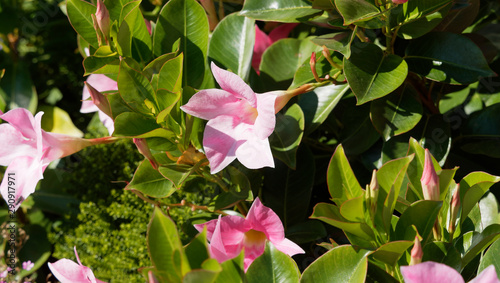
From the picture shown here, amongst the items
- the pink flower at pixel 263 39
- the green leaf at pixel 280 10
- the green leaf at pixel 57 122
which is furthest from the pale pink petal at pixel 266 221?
the green leaf at pixel 57 122

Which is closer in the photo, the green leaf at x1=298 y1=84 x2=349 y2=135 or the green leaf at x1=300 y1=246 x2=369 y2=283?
the green leaf at x1=300 y1=246 x2=369 y2=283

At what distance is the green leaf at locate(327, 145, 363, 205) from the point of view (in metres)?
0.87

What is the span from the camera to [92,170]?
5.41ft

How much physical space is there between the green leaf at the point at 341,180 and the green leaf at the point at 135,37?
0.47m

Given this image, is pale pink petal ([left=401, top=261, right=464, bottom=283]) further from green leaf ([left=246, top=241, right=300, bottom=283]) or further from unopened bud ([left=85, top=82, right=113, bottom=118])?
unopened bud ([left=85, top=82, right=113, bottom=118])

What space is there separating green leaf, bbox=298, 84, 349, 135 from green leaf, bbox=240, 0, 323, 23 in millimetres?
170

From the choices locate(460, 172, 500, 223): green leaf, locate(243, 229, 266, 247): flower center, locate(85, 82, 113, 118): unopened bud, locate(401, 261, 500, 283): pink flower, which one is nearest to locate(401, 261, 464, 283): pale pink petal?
locate(401, 261, 500, 283): pink flower

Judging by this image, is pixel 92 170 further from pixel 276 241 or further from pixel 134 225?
pixel 276 241

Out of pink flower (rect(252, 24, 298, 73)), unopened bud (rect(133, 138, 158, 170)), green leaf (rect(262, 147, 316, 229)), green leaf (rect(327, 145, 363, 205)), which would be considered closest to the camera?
green leaf (rect(327, 145, 363, 205))

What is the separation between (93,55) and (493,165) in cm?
103

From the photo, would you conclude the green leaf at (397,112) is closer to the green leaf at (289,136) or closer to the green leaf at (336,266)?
the green leaf at (289,136)

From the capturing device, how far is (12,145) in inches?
39.2

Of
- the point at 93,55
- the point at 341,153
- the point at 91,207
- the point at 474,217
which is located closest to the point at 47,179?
the point at 91,207

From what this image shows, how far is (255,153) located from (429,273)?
37cm
